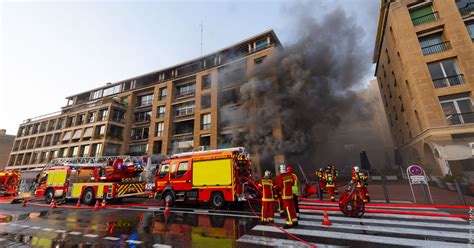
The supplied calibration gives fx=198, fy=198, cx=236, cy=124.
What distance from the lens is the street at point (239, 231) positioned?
4277mm

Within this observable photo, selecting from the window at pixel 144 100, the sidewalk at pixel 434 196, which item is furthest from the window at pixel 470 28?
the window at pixel 144 100

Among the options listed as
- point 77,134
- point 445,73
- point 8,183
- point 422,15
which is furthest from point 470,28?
point 77,134

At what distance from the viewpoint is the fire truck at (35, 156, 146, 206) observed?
11250 mm

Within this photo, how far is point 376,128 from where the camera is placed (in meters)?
36.4

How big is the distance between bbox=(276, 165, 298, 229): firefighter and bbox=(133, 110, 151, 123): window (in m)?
29.5

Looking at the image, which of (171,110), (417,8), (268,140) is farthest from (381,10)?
(171,110)

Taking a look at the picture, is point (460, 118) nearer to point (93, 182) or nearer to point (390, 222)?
point (390, 222)

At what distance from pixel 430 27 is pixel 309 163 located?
17.6 m

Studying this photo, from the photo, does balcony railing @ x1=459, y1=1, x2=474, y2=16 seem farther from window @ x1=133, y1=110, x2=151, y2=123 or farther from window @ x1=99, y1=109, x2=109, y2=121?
window @ x1=99, y1=109, x2=109, y2=121

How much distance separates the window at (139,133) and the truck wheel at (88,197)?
63.1 ft

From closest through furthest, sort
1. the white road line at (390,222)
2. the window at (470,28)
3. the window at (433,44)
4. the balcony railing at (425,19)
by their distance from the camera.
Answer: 1. the white road line at (390,222)
2. the window at (470,28)
3. the window at (433,44)
4. the balcony railing at (425,19)

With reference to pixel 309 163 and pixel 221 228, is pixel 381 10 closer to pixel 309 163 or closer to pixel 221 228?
pixel 309 163

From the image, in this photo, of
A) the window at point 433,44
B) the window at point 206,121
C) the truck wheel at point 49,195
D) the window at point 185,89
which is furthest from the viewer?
the window at point 185,89

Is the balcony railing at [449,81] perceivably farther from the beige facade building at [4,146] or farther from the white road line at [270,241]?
the beige facade building at [4,146]
